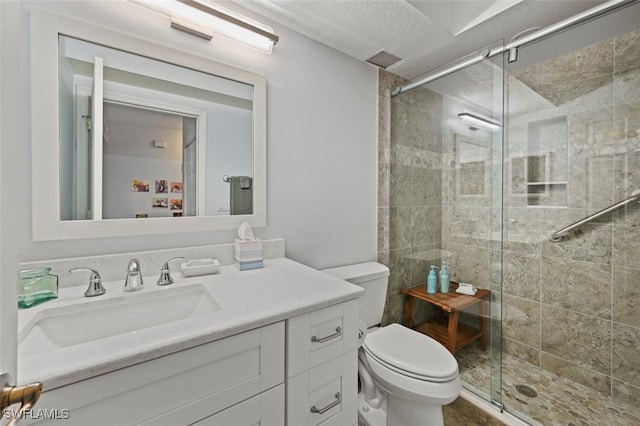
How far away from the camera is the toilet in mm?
1182

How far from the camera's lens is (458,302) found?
69.3 inches

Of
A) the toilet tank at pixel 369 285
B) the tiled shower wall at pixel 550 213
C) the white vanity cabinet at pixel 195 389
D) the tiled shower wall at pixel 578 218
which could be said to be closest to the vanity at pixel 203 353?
the white vanity cabinet at pixel 195 389

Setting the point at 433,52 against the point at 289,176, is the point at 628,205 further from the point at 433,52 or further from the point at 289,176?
the point at 289,176

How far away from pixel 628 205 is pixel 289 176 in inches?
74.3

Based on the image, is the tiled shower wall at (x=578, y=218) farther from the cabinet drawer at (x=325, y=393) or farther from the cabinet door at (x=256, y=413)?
the cabinet door at (x=256, y=413)

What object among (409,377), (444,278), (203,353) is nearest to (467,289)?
(444,278)

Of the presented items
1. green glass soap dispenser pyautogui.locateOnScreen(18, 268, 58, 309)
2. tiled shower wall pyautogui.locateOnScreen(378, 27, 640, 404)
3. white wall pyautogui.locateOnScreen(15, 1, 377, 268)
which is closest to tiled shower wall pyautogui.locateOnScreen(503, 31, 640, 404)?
tiled shower wall pyautogui.locateOnScreen(378, 27, 640, 404)

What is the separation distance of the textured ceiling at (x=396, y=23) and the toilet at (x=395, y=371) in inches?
52.5

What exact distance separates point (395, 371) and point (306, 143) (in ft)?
4.10

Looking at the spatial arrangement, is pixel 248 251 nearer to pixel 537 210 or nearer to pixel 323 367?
pixel 323 367

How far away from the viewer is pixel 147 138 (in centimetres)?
109

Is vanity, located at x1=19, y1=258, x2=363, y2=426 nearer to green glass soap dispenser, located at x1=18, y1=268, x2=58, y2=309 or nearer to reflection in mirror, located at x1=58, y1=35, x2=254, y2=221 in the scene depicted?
green glass soap dispenser, located at x1=18, y1=268, x2=58, y2=309

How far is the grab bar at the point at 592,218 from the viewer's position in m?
1.47

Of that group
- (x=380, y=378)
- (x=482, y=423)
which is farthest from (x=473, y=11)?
(x=482, y=423)
